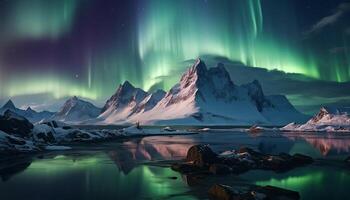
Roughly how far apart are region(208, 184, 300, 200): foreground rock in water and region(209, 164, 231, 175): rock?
34.0 feet

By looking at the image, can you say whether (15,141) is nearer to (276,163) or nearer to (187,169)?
(187,169)

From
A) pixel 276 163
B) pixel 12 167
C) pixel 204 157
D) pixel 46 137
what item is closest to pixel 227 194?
pixel 204 157

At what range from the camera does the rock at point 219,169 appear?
42.9 metres

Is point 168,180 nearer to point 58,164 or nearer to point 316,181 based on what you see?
point 316,181

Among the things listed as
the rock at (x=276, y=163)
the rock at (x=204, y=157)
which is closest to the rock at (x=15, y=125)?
the rock at (x=204, y=157)

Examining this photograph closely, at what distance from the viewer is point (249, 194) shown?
1097 inches

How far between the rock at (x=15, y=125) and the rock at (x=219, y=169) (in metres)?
51.8

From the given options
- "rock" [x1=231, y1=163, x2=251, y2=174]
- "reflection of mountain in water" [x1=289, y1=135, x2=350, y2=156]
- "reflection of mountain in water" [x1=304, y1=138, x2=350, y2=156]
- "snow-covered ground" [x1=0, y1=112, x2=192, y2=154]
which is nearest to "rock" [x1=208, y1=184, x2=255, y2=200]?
"rock" [x1=231, y1=163, x2=251, y2=174]

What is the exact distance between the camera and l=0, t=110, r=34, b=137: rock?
78.5 metres

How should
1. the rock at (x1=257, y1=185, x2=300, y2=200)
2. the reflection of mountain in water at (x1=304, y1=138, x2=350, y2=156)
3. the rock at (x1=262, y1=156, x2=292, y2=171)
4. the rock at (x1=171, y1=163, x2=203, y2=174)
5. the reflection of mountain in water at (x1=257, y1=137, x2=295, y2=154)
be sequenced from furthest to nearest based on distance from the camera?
A: the reflection of mountain in water at (x1=304, y1=138, x2=350, y2=156)
the reflection of mountain in water at (x1=257, y1=137, x2=295, y2=154)
the rock at (x1=262, y1=156, x2=292, y2=171)
the rock at (x1=171, y1=163, x2=203, y2=174)
the rock at (x1=257, y1=185, x2=300, y2=200)

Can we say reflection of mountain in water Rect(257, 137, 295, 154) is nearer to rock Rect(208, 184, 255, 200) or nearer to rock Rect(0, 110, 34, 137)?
rock Rect(208, 184, 255, 200)

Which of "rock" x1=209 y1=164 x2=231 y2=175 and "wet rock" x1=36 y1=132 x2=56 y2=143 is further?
"wet rock" x1=36 y1=132 x2=56 y2=143

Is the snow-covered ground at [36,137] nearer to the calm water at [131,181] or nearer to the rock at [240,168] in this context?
the calm water at [131,181]

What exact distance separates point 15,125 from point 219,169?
55084 millimetres
